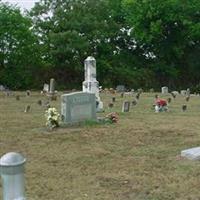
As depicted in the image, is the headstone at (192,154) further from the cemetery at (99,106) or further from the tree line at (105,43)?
the tree line at (105,43)

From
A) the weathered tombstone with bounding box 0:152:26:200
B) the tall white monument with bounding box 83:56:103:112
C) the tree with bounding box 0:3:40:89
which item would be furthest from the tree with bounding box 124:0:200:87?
the weathered tombstone with bounding box 0:152:26:200

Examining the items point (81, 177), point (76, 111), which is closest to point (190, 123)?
point (76, 111)

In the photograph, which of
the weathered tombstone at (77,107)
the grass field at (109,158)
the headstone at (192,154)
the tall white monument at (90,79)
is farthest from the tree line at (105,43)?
the headstone at (192,154)

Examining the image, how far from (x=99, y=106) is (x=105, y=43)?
67.8 feet

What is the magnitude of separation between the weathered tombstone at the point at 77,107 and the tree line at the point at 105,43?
19842 mm

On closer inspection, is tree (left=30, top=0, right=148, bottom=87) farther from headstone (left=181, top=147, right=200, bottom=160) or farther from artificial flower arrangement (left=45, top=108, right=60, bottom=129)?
headstone (left=181, top=147, right=200, bottom=160)

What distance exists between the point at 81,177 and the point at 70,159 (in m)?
1.28

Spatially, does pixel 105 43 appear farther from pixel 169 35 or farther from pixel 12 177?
pixel 12 177

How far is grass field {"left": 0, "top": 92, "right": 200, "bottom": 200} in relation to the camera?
279 inches

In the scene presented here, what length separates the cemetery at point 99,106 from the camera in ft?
24.3

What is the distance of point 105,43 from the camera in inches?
1454

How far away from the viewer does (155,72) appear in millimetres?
40250

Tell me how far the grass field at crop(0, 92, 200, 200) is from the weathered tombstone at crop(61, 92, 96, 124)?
0.52 m

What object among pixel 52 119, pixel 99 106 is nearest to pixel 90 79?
pixel 99 106
